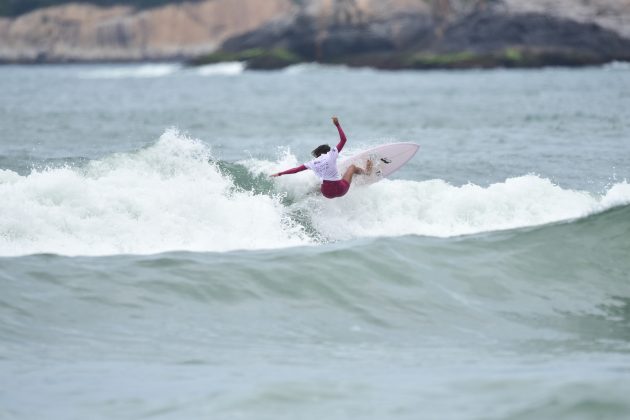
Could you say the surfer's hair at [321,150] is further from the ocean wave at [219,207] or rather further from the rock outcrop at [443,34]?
the rock outcrop at [443,34]

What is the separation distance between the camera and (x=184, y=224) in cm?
1430

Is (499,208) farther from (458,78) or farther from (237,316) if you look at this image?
(458,78)

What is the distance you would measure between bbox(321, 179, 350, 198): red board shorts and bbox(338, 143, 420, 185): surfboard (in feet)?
2.44

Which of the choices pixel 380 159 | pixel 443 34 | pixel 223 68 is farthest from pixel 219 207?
pixel 223 68

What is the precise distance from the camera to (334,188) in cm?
1531

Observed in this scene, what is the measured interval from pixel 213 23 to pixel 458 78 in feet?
275

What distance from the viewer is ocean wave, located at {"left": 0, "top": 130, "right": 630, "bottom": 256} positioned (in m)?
13.7

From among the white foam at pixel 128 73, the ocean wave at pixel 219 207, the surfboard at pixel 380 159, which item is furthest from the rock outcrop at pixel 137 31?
the ocean wave at pixel 219 207

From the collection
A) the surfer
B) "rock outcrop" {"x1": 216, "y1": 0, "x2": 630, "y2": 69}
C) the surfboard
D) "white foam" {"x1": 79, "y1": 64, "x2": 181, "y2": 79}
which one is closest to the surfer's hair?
the surfer

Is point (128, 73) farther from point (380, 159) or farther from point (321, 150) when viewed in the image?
point (321, 150)

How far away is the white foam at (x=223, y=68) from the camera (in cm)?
8134

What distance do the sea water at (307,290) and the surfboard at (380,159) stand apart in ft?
0.93

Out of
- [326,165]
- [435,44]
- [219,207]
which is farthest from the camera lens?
[435,44]

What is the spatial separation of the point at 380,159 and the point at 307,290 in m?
5.36
